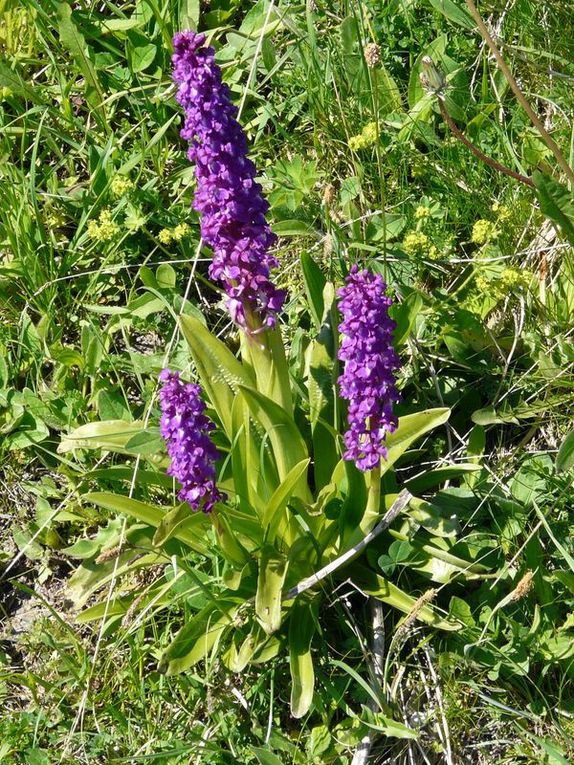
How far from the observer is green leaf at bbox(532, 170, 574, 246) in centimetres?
296

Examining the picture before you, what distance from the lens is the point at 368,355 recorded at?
95.0 inches

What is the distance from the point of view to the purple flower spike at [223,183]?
7.64 ft

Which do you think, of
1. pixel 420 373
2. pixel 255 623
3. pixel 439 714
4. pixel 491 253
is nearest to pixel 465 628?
pixel 439 714

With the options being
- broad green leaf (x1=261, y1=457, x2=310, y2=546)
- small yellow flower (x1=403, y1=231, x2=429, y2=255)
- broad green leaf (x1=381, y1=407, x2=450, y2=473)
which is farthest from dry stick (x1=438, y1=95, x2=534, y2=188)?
broad green leaf (x1=261, y1=457, x2=310, y2=546)

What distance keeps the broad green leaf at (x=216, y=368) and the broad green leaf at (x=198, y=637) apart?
53 cm

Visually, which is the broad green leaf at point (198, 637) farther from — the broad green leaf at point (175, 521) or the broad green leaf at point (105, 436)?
the broad green leaf at point (105, 436)

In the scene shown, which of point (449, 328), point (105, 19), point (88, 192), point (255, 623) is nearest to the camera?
point (255, 623)

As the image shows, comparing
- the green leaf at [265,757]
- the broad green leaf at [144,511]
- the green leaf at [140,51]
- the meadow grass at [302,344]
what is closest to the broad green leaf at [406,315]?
the meadow grass at [302,344]

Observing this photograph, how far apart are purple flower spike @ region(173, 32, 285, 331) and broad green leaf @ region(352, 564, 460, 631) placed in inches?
37.5

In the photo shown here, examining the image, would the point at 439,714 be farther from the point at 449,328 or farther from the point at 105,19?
the point at 105,19

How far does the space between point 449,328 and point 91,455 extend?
1.37 meters

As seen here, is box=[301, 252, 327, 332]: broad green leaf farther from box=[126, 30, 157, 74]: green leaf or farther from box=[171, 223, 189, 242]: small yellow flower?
box=[126, 30, 157, 74]: green leaf

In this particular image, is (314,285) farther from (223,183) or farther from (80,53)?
(80,53)

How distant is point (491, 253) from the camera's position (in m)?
3.57
